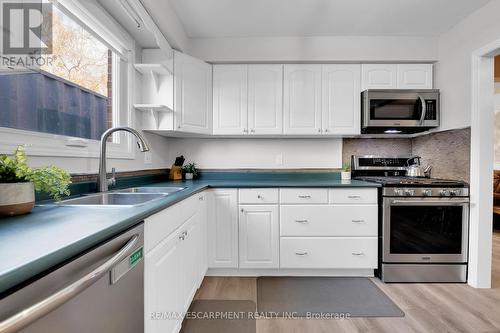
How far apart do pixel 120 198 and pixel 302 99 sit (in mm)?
1947

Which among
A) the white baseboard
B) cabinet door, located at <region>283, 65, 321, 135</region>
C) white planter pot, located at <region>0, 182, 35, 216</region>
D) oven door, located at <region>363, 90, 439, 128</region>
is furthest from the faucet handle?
oven door, located at <region>363, 90, 439, 128</region>

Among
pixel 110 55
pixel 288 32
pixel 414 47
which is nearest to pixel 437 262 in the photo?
pixel 414 47

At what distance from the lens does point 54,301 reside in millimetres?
561

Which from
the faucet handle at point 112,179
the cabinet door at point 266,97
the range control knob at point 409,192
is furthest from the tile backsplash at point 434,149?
the faucet handle at point 112,179

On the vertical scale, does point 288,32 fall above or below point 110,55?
above

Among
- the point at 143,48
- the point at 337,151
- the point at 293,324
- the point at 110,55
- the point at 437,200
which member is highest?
the point at 143,48

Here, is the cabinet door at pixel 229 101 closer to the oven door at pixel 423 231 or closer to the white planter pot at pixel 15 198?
the oven door at pixel 423 231

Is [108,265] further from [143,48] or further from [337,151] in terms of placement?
[337,151]

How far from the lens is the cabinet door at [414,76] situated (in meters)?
2.68

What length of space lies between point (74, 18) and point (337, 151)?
2627 millimetres

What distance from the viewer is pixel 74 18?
1.54 m

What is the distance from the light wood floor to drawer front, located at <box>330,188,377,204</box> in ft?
2.44

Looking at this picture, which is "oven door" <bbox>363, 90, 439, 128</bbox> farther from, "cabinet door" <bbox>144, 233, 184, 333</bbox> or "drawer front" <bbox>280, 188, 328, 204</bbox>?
"cabinet door" <bbox>144, 233, 184, 333</bbox>

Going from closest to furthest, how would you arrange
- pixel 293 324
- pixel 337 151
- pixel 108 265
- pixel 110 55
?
pixel 108 265 < pixel 293 324 < pixel 110 55 < pixel 337 151
